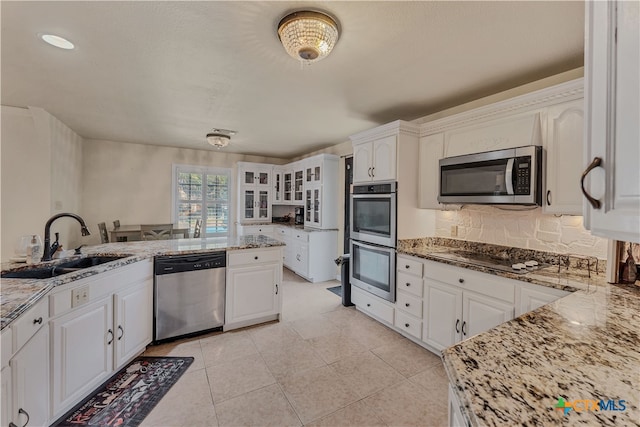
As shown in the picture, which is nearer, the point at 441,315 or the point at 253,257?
the point at 441,315

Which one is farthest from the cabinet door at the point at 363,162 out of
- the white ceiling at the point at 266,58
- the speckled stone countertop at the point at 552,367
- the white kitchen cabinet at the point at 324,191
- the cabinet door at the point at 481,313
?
the speckled stone countertop at the point at 552,367

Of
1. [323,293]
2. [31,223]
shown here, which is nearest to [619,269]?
[323,293]

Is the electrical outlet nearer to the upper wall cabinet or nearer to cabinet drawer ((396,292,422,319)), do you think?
cabinet drawer ((396,292,422,319))

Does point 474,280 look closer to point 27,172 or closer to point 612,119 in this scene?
point 612,119

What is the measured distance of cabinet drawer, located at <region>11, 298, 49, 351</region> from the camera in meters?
1.19

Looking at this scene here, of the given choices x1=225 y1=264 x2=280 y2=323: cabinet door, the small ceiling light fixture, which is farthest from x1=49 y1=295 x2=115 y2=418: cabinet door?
the small ceiling light fixture

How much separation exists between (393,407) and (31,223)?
4.52 meters

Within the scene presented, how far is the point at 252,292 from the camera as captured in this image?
290 centimetres

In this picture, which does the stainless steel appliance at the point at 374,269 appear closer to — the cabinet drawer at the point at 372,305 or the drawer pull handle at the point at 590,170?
the cabinet drawer at the point at 372,305

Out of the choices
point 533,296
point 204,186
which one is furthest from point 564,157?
point 204,186

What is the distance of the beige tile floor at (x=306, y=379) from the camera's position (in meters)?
1.74

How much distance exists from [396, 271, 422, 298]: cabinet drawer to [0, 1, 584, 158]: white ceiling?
1795mm

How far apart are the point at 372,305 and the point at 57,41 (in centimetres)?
352

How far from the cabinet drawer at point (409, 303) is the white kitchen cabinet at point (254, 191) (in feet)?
13.0
